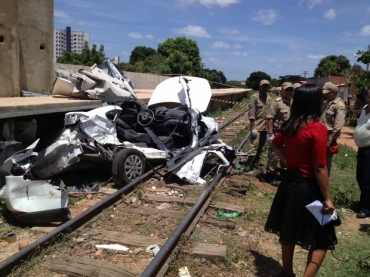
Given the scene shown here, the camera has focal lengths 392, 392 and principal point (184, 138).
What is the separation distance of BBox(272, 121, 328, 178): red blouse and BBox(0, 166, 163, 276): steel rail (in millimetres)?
2824

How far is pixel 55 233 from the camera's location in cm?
466

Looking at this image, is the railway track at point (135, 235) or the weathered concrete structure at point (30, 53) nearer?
the railway track at point (135, 235)

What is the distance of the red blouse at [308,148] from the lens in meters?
3.35

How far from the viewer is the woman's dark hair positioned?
3.46m

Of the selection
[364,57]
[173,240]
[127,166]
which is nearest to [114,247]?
[173,240]

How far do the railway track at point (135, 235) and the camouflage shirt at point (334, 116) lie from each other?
6.11 feet

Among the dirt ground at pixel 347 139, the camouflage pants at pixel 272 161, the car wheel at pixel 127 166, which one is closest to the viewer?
the car wheel at pixel 127 166

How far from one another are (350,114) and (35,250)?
22.7 meters

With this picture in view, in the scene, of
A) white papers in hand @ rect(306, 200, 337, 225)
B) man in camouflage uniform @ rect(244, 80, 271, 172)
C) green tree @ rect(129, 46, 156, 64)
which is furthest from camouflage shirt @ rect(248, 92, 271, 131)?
green tree @ rect(129, 46, 156, 64)

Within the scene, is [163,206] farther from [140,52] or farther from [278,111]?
[140,52]

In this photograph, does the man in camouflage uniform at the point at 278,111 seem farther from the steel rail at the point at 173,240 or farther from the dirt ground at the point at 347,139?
the dirt ground at the point at 347,139

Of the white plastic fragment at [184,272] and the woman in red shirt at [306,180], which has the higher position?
the woman in red shirt at [306,180]

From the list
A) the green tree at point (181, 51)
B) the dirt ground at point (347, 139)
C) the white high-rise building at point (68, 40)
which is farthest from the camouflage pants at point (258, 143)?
the white high-rise building at point (68, 40)

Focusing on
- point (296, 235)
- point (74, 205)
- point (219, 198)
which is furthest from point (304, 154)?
point (74, 205)
